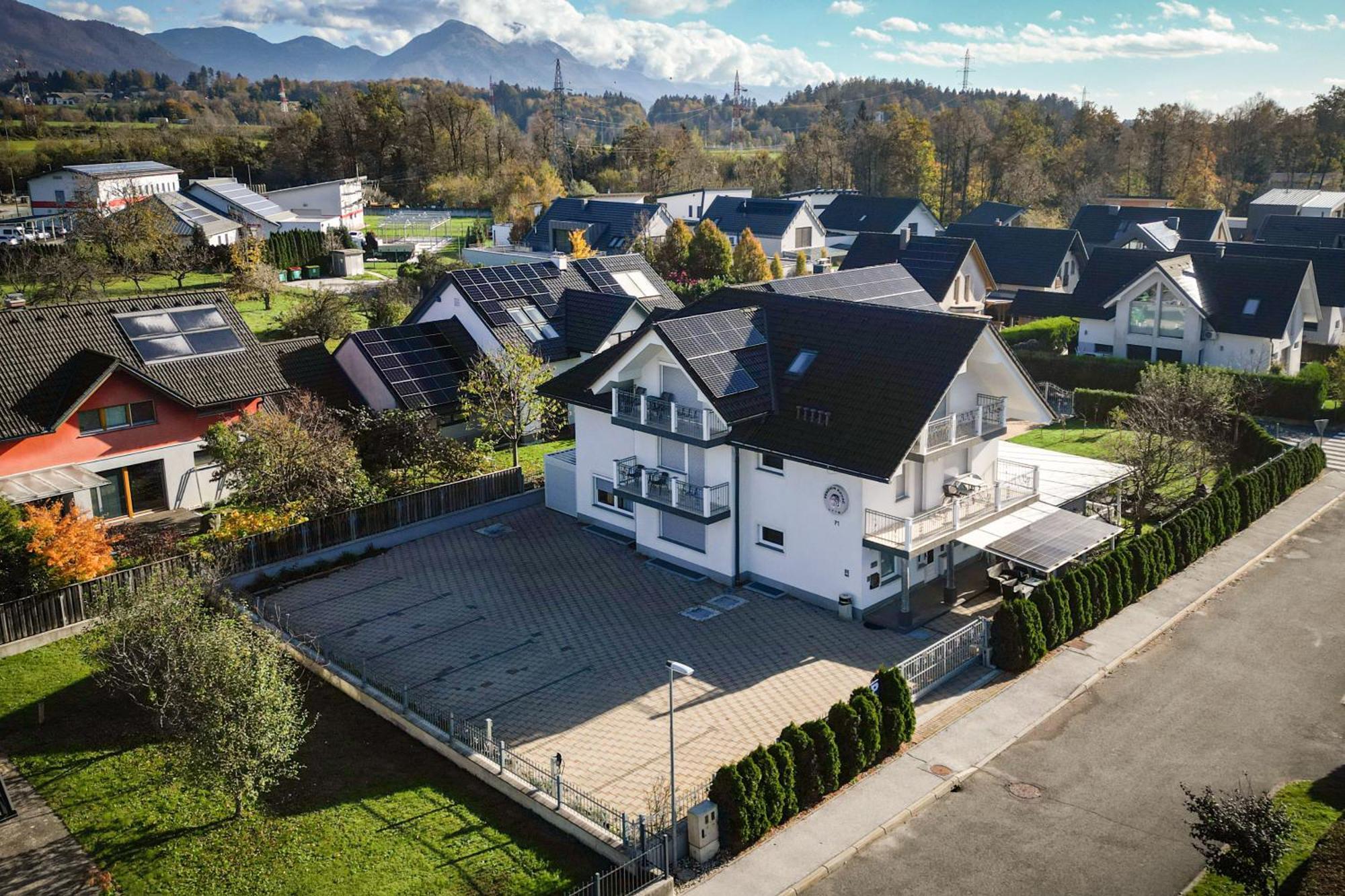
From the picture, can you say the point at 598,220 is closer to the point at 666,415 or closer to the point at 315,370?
the point at 315,370

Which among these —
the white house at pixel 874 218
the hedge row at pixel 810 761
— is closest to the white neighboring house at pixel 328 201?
the white house at pixel 874 218

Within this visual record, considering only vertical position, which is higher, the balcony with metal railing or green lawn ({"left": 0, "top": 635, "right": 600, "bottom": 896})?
the balcony with metal railing

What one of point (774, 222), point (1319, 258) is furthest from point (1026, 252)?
point (774, 222)

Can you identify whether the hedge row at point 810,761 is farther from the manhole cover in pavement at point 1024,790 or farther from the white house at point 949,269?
the white house at point 949,269

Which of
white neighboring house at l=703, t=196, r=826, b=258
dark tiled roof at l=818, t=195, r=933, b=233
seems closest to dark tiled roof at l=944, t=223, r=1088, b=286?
white neighboring house at l=703, t=196, r=826, b=258

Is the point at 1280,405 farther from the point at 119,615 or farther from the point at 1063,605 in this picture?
the point at 119,615

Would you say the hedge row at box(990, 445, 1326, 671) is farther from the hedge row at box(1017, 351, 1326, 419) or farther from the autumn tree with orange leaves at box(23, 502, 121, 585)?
the autumn tree with orange leaves at box(23, 502, 121, 585)
